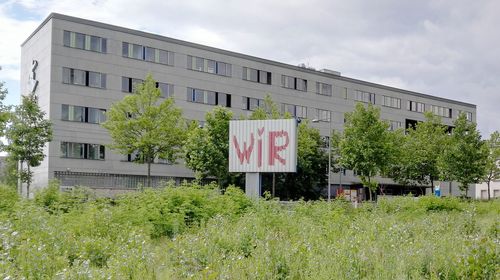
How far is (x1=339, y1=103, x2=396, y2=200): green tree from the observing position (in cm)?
5119

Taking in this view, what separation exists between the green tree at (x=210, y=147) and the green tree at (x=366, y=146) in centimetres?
1175

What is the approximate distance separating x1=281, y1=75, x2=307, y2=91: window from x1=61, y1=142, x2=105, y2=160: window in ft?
80.3

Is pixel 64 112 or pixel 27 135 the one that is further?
pixel 64 112

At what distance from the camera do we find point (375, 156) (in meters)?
51.5

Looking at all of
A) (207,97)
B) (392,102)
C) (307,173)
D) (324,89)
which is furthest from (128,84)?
(392,102)

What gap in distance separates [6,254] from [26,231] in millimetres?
2543

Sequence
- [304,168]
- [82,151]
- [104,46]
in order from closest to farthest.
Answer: [82,151] < [104,46] < [304,168]

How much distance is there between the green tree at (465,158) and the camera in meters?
55.1

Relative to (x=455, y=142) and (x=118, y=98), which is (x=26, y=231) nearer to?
(x=118, y=98)

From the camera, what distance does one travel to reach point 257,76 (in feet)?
218

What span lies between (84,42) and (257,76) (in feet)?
69.0

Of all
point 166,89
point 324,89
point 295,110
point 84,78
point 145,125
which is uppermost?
point 324,89

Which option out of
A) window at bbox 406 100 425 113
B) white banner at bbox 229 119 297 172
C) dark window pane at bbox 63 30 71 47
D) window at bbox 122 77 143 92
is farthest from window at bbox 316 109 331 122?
white banner at bbox 229 119 297 172

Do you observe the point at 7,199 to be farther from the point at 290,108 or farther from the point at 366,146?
the point at 290,108
